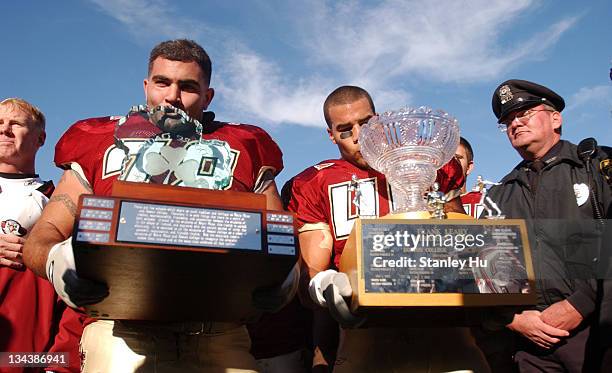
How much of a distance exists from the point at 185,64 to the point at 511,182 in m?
2.09

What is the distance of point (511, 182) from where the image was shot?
3.51m

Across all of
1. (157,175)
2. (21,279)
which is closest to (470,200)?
(157,175)

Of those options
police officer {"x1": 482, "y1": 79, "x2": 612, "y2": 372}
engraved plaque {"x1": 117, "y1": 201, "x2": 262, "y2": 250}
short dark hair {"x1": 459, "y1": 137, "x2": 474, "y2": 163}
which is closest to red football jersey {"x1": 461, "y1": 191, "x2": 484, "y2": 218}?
police officer {"x1": 482, "y1": 79, "x2": 612, "y2": 372}

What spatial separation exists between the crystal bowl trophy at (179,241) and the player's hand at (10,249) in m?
1.32

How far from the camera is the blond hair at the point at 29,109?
3592mm

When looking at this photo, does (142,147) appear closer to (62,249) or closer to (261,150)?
(62,249)

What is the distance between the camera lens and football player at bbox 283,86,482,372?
225 cm

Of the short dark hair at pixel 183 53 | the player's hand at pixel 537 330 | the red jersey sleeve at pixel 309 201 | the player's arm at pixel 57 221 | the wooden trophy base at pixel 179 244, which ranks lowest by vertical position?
the player's hand at pixel 537 330

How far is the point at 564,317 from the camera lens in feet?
9.70

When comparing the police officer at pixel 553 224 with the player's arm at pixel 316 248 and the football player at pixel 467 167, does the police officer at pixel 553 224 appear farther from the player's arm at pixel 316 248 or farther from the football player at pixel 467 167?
the player's arm at pixel 316 248

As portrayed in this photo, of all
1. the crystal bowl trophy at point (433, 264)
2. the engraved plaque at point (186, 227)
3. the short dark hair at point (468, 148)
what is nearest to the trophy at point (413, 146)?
the crystal bowl trophy at point (433, 264)

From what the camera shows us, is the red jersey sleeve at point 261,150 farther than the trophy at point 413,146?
Yes

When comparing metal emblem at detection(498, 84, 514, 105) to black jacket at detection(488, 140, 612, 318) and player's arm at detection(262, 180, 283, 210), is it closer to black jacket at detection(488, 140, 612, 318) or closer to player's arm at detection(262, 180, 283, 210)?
black jacket at detection(488, 140, 612, 318)

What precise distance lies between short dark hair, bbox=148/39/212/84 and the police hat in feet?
6.31
